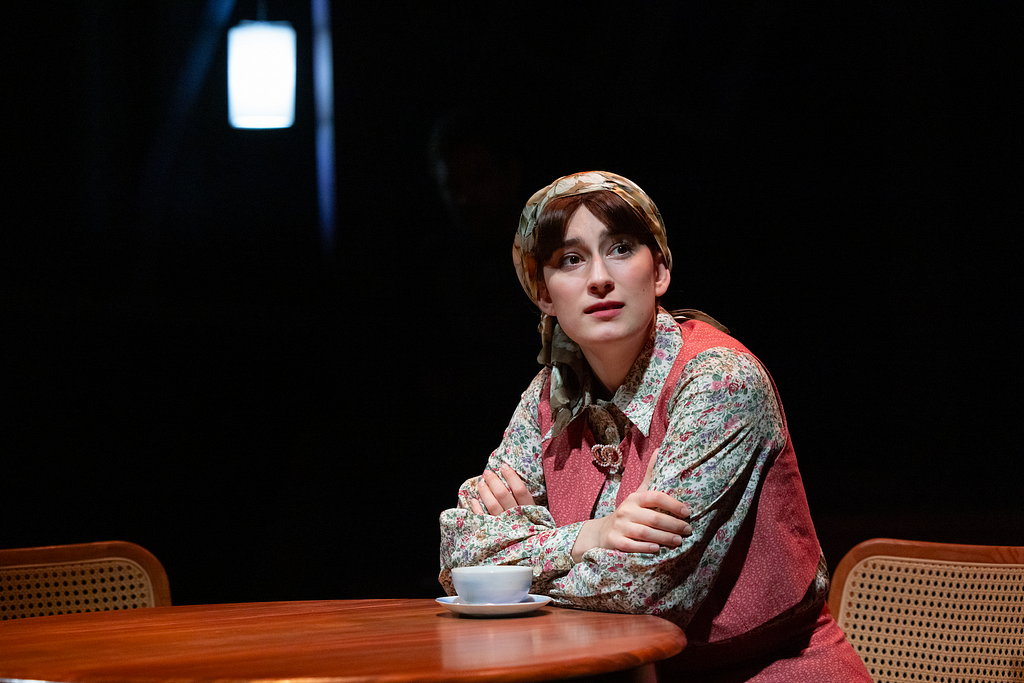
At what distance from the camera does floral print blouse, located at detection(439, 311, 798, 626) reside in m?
1.41

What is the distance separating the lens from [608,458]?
5.55 feet

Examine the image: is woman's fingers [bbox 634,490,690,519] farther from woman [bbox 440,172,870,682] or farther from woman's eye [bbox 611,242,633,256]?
woman's eye [bbox 611,242,633,256]

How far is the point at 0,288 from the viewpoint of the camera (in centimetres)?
291

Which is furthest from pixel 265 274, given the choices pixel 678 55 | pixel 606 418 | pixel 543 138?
pixel 606 418

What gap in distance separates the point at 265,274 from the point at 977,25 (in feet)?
7.40

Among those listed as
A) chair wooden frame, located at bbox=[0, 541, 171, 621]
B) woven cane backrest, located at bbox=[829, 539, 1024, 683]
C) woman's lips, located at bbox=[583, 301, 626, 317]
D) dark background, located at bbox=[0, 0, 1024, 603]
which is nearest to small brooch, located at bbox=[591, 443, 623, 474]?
woman's lips, located at bbox=[583, 301, 626, 317]

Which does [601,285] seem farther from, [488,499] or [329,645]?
[329,645]

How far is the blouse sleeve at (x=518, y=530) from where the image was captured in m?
1.52

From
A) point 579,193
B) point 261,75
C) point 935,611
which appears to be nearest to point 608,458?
point 579,193

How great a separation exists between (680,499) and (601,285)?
1.41 ft

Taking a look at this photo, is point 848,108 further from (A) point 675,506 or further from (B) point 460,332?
(A) point 675,506

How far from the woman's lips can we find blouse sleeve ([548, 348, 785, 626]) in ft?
0.62

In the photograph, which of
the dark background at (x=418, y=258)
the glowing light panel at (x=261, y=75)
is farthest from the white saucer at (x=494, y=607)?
the glowing light panel at (x=261, y=75)

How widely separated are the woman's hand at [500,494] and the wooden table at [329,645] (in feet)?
0.73
